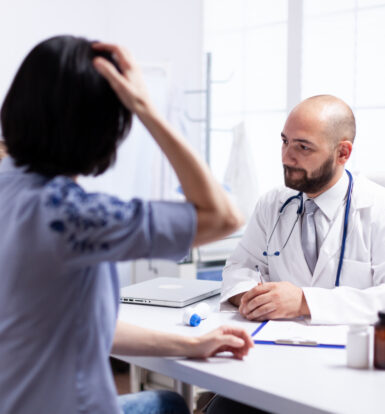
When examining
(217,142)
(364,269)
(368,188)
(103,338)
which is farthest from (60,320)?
(217,142)

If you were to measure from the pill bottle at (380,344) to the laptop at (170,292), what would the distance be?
60cm

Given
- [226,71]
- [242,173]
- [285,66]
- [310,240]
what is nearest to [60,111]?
[310,240]

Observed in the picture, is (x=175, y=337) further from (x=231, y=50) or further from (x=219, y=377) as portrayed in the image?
(x=231, y=50)

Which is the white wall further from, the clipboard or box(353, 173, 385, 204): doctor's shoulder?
the clipboard

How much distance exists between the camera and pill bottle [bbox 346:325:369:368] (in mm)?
1057

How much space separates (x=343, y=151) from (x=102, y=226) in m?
1.19

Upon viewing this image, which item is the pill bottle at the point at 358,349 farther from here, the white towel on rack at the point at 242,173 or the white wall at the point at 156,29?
the white wall at the point at 156,29

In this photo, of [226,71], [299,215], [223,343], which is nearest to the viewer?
[223,343]

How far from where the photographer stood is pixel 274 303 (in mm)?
1370

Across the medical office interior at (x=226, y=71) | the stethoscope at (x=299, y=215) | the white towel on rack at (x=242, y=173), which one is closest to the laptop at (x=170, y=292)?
the stethoscope at (x=299, y=215)

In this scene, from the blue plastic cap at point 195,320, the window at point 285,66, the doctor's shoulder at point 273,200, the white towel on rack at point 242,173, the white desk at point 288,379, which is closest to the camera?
the white desk at point 288,379

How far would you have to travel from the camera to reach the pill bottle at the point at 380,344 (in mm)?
1053

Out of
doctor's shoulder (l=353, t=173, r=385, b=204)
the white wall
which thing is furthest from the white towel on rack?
doctor's shoulder (l=353, t=173, r=385, b=204)

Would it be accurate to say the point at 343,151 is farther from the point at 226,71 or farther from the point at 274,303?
the point at 226,71
